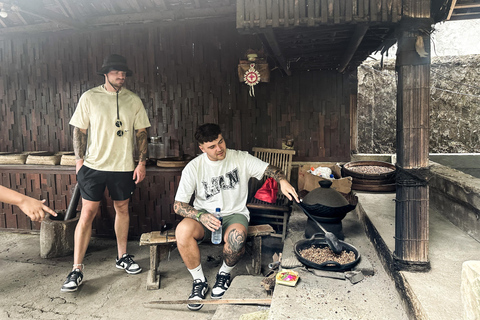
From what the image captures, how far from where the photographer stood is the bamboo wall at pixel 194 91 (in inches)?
209

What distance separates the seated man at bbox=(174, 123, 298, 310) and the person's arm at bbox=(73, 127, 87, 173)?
1.24 meters

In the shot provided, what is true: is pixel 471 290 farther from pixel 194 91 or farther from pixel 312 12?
pixel 194 91

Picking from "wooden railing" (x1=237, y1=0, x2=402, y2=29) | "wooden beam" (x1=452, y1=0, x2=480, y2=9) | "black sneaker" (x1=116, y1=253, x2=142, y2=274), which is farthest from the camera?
"black sneaker" (x1=116, y1=253, x2=142, y2=274)

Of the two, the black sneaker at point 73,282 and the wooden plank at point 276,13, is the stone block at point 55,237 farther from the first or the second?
the wooden plank at point 276,13

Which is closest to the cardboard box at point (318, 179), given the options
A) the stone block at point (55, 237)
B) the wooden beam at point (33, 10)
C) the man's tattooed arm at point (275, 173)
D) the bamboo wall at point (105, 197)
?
the man's tattooed arm at point (275, 173)

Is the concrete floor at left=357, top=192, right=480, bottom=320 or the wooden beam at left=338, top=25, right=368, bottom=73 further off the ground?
the wooden beam at left=338, top=25, right=368, bottom=73

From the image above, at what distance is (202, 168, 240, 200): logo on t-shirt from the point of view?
3.88 m

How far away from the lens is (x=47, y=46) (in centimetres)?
588

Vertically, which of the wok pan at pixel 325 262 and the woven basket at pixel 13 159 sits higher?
the woven basket at pixel 13 159

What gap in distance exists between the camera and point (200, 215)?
11.8 feet

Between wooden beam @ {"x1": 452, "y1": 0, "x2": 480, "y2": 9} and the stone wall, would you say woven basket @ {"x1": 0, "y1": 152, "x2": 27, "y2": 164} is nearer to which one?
wooden beam @ {"x1": 452, "y1": 0, "x2": 480, "y2": 9}

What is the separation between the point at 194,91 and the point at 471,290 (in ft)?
15.8

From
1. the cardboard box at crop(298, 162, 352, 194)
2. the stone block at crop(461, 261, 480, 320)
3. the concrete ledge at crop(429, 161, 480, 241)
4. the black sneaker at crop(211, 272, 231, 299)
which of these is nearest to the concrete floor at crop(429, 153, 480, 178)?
the concrete ledge at crop(429, 161, 480, 241)

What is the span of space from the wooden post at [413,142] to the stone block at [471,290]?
1.37 m
